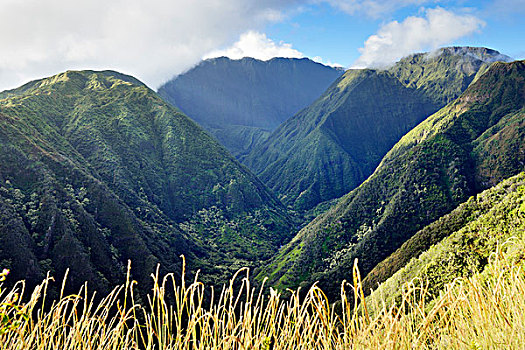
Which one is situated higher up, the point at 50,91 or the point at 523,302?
the point at 50,91

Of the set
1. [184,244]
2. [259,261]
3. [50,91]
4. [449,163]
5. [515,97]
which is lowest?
[259,261]

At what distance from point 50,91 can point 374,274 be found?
20285 cm

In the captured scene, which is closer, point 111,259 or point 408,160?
point 111,259

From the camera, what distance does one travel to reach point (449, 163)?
5468 inches

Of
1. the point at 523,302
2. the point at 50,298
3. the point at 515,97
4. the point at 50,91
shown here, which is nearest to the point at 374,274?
the point at 50,298

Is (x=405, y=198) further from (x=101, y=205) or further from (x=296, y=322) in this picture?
(x=296, y=322)

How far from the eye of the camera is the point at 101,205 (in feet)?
376

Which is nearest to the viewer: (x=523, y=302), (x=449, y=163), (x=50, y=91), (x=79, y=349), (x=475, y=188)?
(x=79, y=349)

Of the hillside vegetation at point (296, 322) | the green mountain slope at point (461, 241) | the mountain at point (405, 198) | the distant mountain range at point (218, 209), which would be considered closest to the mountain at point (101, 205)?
the distant mountain range at point (218, 209)

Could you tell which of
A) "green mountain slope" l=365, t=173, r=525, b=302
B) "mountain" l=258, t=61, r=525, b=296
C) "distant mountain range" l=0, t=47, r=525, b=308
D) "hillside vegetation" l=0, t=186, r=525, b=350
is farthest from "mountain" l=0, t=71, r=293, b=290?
"hillside vegetation" l=0, t=186, r=525, b=350

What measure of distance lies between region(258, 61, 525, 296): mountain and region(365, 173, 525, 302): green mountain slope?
16.0 m

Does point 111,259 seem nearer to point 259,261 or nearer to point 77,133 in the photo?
point 259,261

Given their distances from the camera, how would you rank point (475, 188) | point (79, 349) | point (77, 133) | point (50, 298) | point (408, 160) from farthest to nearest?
point (77, 133), point (408, 160), point (475, 188), point (50, 298), point (79, 349)

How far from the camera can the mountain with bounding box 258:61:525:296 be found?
117188 mm
